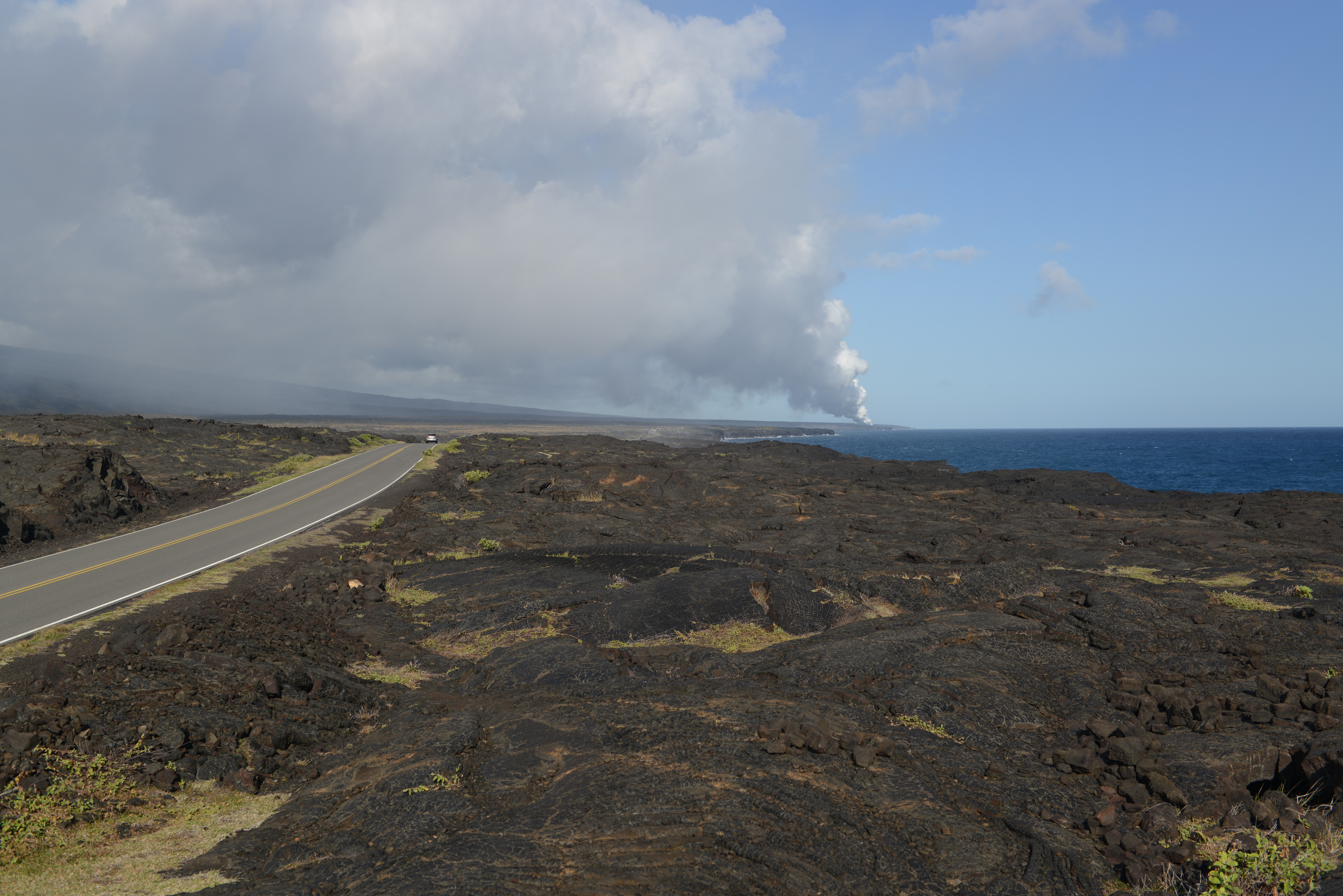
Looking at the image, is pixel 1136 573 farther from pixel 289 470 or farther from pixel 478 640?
pixel 289 470

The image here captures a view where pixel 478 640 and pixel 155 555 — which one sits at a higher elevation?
pixel 155 555

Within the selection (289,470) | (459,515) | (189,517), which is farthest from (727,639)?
(289,470)

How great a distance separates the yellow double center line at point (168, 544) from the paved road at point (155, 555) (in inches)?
1.6

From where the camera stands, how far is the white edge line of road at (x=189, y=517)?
21.9m

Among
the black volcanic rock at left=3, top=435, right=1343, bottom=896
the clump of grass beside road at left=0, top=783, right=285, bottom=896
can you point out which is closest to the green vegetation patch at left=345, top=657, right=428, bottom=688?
the black volcanic rock at left=3, top=435, right=1343, bottom=896

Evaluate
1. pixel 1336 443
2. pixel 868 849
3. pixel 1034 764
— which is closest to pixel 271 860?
pixel 868 849

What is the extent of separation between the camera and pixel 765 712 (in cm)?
1070

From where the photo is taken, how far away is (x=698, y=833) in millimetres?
7449

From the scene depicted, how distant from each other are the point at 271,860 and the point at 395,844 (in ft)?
4.57

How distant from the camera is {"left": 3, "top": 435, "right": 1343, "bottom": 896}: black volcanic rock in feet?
24.5

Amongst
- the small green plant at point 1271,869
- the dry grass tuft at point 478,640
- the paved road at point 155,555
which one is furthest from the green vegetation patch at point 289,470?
the small green plant at point 1271,869

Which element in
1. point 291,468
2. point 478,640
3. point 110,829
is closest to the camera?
point 110,829

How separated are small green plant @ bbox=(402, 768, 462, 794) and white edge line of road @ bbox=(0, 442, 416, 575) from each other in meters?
11.3

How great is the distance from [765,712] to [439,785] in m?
4.71
